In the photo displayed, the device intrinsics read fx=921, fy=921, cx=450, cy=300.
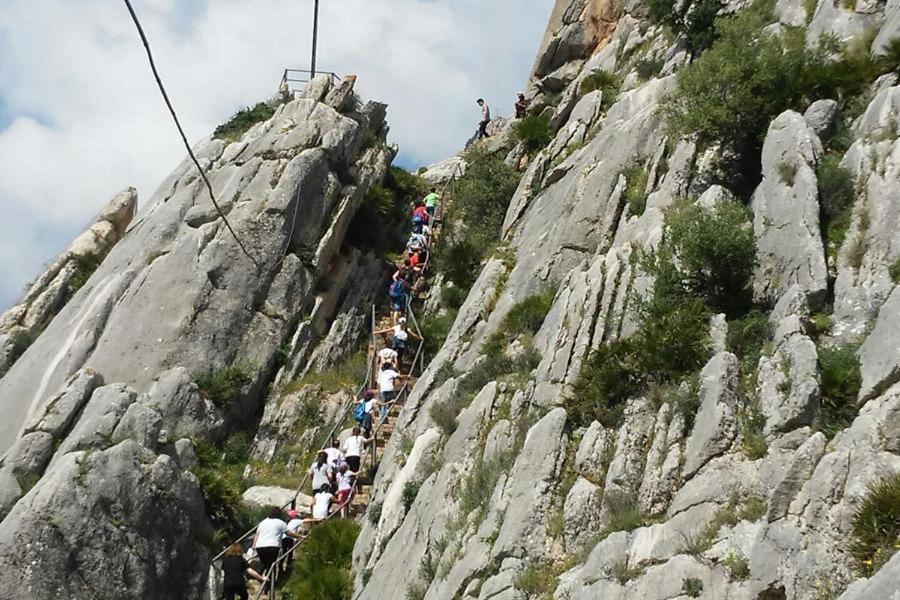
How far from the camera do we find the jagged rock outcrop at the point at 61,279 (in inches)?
1011

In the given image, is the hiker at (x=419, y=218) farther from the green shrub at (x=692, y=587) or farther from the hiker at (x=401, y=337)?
the green shrub at (x=692, y=587)

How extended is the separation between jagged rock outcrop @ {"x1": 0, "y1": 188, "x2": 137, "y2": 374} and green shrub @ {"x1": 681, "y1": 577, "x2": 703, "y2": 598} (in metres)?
21.3

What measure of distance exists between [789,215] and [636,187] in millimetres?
6306

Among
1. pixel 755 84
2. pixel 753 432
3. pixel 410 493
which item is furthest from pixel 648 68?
pixel 753 432

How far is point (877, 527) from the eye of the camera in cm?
783

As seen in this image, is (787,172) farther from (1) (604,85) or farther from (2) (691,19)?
(1) (604,85)

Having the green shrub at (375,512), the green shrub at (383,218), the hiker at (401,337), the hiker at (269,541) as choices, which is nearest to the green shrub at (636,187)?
the hiker at (401,337)

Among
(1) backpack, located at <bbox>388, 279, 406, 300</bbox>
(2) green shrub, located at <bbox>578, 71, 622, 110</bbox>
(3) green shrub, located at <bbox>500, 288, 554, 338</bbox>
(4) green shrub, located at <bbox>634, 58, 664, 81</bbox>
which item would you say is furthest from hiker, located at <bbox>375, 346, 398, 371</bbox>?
(4) green shrub, located at <bbox>634, 58, 664, 81</bbox>

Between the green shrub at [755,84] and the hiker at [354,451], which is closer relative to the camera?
the green shrub at [755,84]

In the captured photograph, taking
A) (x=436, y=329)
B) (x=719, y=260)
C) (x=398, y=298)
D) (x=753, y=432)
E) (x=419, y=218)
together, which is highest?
(x=419, y=218)

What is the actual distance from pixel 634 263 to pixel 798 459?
6.21m

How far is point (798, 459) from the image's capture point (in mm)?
9094

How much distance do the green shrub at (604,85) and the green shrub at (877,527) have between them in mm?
18731

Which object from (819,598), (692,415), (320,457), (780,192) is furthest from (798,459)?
(320,457)
